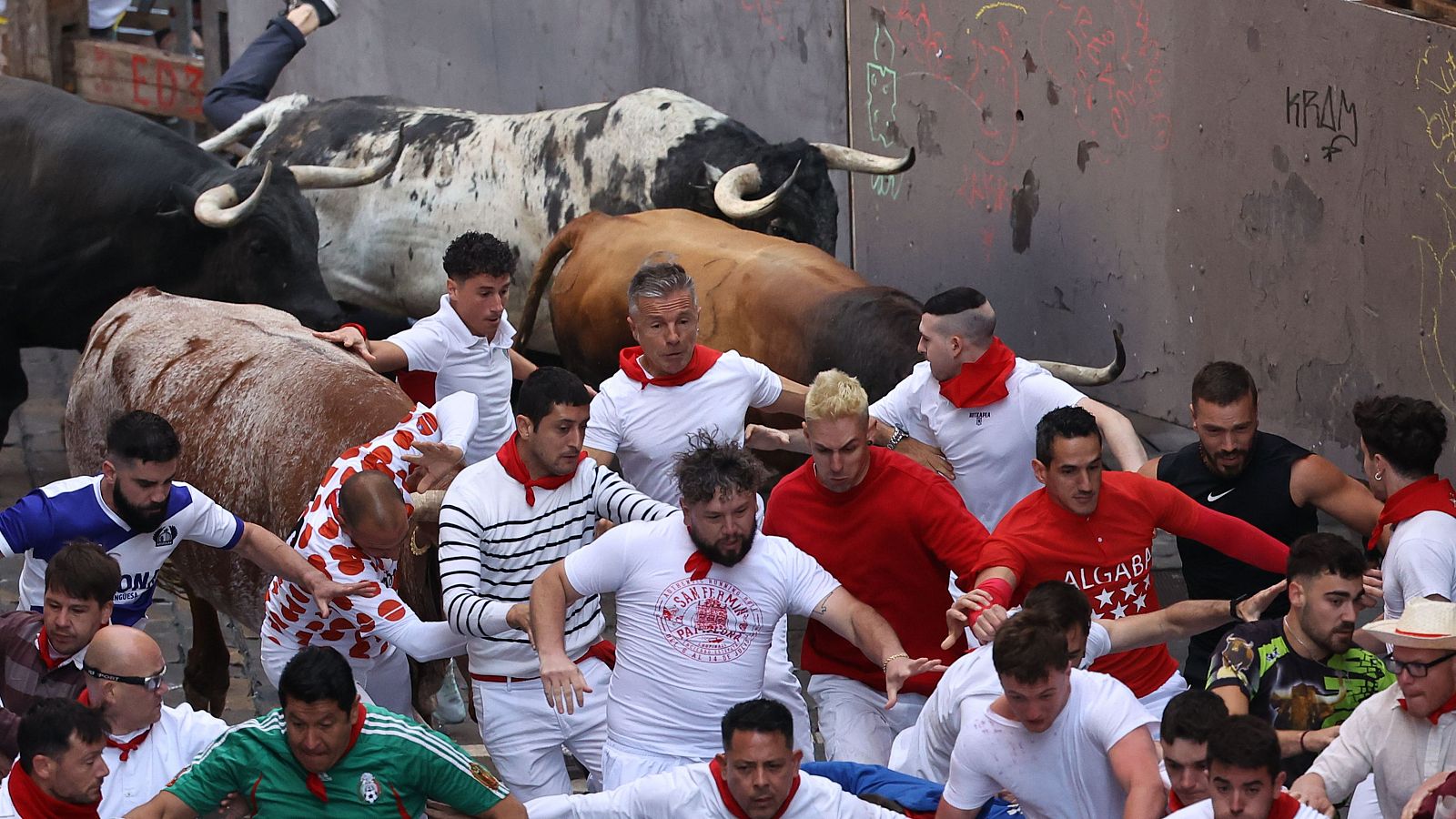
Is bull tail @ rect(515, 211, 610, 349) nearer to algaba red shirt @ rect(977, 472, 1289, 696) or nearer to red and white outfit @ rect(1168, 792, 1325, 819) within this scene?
algaba red shirt @ rect(977, 472, 1289, 696)

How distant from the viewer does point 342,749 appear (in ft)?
17.1

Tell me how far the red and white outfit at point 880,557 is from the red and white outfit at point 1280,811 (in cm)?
156

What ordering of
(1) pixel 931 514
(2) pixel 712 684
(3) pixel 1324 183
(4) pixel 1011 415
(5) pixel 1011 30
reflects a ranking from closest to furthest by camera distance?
(2) pixel 712 684 < (1) pixel 931 514 < (4) pixel 1011 415 < (3) pixel 1324 183 < (5) pixel 1011 30

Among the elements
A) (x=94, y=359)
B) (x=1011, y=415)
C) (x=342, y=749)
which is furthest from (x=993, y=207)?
(x=342, y=749)

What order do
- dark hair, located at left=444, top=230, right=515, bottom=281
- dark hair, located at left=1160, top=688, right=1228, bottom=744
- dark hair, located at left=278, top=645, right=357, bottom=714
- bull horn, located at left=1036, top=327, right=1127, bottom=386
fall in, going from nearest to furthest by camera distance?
dark hair, located at left=1160, top=688, right=1228, bottom=744
dark hair, located at left=278, top=645, right=357, bottom=714
dark hair, located at left=444, top=230, right=515, bottom=281
bull horn, located at left=1036, top=327, right=1127, bottom=386

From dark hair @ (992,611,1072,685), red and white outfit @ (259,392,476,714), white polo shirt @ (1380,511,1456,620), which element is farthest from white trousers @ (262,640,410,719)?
white polo shirt @ (1380,511,1456,620)

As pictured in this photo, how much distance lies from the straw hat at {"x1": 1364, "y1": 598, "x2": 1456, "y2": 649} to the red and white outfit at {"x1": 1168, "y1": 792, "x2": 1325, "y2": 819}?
1.73 ft

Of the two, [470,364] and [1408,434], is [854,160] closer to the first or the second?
[470,364]

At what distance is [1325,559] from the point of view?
531 centimetres

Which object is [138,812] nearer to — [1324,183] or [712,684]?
[712,684]

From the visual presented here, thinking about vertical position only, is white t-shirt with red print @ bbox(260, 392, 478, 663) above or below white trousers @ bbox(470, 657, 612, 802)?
above

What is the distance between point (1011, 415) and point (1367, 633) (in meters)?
2.10

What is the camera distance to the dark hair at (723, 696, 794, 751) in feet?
16.4

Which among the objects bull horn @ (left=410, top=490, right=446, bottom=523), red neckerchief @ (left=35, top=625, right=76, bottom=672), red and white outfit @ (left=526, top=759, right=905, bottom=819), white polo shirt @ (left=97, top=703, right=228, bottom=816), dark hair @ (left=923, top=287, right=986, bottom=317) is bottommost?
white polo shirt @ (left=97, top=703, right=228, bottom=816)
